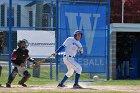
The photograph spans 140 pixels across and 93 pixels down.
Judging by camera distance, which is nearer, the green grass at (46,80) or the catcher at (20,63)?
the catcher at (20,63)

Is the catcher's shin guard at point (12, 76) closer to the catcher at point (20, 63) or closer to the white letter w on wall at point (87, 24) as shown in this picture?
the catcher at point (20, 63)

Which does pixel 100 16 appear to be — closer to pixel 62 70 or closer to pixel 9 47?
pixel 62 70

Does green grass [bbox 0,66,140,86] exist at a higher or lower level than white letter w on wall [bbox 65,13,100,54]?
lower

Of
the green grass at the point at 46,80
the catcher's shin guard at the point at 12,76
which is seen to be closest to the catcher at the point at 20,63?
the catcher's shin guard at the point at 12,76

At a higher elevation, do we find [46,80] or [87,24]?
[87,24]

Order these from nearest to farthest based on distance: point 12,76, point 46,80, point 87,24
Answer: point 12,76
point 46,80
point 87,24

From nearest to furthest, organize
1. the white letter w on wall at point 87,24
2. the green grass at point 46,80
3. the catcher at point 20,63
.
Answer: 1. the catcher at point 20,63
2. the green grass at point 46,80
3. the white letter w on wall at point 87,24

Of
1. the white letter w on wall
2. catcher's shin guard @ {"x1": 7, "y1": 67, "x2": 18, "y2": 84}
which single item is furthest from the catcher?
the white letter w on wall

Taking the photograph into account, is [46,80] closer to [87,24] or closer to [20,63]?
[87,24]

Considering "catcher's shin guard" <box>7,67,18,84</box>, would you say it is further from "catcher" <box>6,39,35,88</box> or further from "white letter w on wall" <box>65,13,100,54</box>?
"white letter w on wall" <box>65,13,100,54</box>

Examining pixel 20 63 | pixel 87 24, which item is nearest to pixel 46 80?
pixel 87 24

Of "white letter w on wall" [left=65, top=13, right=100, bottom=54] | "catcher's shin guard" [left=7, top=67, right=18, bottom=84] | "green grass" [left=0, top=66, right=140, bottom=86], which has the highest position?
"white letter w on wall" [left=65, top=13, right=100, bottom=54]

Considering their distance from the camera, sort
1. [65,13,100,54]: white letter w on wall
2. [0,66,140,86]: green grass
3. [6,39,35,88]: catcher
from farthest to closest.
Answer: [65,13,100,54]: white letter w on wall → [0,66,140,86]: green grass → [6,39,35,88]: catcher

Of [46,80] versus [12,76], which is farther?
[46,80]
